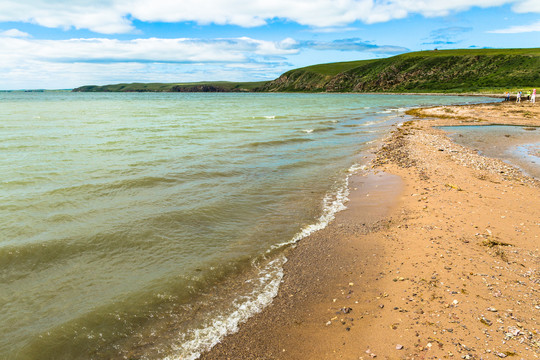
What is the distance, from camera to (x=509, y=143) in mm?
21797

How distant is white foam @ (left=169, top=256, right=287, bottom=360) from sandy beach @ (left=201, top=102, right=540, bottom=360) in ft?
0.49

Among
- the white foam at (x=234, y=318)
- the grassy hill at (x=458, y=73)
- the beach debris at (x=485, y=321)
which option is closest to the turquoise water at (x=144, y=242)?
the white foam at (x=234, y=318)

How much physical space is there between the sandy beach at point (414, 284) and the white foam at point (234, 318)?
150 millimetres

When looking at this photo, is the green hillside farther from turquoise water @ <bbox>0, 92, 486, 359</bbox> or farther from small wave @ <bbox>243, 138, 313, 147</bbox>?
turquoise water @ <bbox>0, 92, 486, 359</bbox>

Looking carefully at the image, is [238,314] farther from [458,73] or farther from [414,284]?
[458,73]

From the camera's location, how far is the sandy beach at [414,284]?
15.4 feet

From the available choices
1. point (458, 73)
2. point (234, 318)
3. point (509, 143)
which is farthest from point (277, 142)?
point (458, 73)

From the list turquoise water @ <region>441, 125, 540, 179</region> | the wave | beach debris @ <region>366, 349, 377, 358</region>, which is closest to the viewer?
beach debris @ <region>366, 349, 377, 358</region>

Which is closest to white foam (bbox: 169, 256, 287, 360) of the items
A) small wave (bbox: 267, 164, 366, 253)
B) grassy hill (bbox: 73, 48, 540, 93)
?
small wave (bbox: 267, 164, 366, 253)

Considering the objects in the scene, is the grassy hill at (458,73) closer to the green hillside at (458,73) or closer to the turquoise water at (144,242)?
the green hillside at (458,73)

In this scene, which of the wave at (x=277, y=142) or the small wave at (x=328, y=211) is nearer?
the small wave at (x=328, y=211)

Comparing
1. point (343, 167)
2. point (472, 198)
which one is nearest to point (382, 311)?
point (472, 198)

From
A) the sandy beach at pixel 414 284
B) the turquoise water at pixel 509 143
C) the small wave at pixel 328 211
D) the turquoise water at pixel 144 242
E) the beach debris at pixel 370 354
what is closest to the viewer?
the beach debris at pixel 370 354

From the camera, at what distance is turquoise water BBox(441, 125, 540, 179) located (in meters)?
16.2
